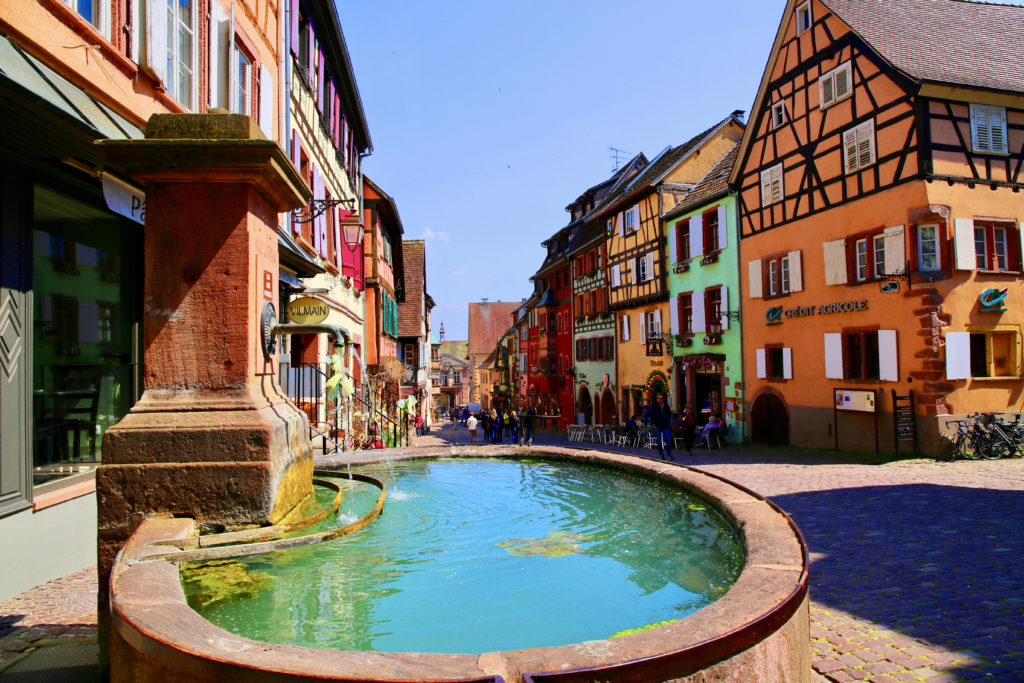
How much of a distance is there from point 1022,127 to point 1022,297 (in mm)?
4261

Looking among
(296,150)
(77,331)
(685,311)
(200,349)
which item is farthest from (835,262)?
(200,349)

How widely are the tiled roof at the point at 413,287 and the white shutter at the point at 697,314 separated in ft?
53.5

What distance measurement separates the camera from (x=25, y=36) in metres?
5.14

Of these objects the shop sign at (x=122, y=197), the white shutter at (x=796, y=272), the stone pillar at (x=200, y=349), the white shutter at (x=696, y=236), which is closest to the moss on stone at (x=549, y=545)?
the stone pillar at (x=200, y=349)

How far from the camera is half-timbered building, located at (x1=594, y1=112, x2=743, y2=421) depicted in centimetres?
2773

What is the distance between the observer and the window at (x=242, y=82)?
31.8 feet

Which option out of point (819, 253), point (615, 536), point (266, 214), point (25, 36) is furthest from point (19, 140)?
point (819, 253)

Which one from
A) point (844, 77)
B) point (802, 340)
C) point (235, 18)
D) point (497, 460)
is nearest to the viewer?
point (497, 460)

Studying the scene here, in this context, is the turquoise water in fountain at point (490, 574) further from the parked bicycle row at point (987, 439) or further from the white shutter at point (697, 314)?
the white shutter at point (697, 314)

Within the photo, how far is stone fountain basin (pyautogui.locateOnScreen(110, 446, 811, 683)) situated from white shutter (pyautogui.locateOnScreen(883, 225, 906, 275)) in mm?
15871

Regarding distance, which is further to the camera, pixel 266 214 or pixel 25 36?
pixel 25 36

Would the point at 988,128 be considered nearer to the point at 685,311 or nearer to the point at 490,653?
the point at 685,311

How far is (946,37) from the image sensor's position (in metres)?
18.6

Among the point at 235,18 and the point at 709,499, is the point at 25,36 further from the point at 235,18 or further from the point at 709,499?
the point at 709,499
